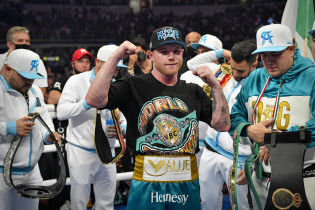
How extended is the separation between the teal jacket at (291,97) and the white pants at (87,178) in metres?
2.07

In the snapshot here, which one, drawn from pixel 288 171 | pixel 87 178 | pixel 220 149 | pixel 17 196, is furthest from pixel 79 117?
pixel 288 171

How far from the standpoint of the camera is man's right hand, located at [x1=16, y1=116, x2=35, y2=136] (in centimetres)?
350

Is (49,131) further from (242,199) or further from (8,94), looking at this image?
(242,199)

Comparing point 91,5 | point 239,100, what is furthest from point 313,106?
point 91,5

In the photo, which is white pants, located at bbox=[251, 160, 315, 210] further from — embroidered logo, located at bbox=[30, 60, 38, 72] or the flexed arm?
embroidered logo, located at bbox=[30, 60, 38, 72]

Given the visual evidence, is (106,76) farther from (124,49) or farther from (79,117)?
(79,117)

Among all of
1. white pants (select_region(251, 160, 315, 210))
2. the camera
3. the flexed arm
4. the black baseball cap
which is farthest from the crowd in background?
the flexed arm

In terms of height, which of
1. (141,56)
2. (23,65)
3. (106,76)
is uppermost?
(141,56)

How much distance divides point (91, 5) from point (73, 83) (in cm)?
2594

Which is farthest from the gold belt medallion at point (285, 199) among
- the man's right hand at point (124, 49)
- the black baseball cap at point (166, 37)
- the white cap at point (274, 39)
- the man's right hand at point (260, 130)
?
the man's right hand at point (124, 49)

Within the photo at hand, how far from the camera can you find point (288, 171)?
264 centimetres

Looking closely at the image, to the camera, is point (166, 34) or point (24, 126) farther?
point (24, 126)

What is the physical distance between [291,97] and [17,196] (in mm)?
2491

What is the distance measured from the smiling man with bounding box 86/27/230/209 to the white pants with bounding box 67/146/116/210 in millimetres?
1733
